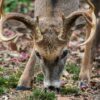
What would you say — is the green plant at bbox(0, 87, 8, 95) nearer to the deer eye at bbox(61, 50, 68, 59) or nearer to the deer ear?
the deer ear

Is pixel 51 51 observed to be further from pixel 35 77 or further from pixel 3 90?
pixel 35 77

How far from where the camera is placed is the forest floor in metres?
10.1

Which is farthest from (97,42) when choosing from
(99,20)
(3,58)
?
(3,58)

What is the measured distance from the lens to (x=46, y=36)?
988cm

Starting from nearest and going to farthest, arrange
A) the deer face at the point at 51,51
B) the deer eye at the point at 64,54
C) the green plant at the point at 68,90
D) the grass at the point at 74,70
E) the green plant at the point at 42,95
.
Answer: the green plant at the point at 42,95, the deer face at the point at 51,51, the deer eye at the point at 64,54, the green plant at the point at 68,90, the grass at the point at 74,70

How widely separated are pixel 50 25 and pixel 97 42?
119 inches

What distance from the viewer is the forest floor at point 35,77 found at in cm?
1011

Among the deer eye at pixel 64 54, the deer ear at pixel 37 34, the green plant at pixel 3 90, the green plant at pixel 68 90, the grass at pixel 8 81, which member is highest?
the deer ear at pixel 37 34

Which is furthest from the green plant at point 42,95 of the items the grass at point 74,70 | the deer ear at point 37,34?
the grass at point 74,70

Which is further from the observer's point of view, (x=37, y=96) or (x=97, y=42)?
(x=97, y=42)

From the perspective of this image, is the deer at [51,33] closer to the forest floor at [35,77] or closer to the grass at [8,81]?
the forest floor at [35,77]

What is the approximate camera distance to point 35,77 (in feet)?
37.2

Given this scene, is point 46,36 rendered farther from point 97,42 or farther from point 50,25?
point 97,42

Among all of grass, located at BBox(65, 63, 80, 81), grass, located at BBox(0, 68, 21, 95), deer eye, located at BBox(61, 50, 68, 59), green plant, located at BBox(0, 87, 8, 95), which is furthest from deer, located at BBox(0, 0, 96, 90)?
grass, located at BBox(65, 63, 80, 81)
